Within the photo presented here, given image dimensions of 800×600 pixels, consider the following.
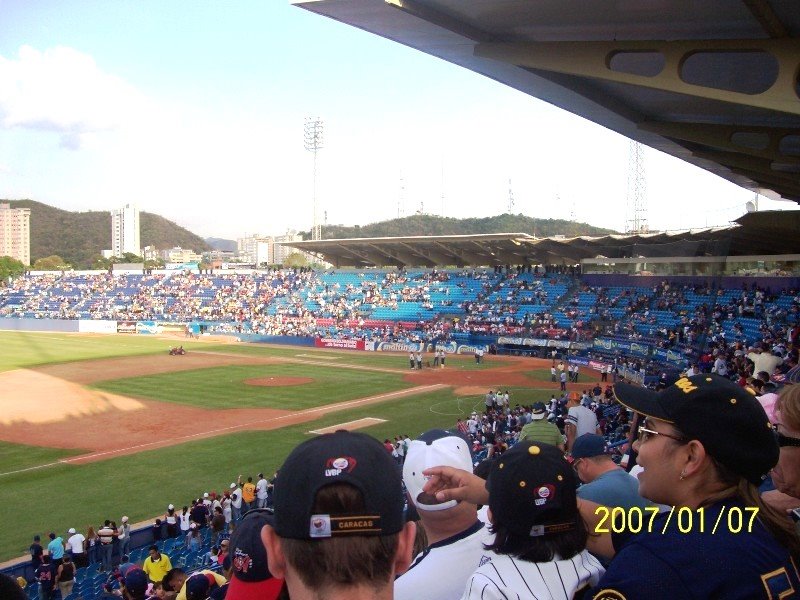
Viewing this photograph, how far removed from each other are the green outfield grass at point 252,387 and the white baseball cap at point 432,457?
26340 millimetres

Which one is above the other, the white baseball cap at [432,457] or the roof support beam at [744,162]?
the roof support beam at [744,162]

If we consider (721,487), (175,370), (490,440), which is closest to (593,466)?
(721,487)

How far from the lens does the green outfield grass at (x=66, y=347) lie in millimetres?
45562

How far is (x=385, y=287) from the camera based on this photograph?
6175 cm

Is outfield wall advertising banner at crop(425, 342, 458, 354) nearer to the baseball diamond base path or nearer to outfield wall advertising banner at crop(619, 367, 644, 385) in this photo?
the baseball diamond base path

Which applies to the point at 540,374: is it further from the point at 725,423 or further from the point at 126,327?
the point at 126,327

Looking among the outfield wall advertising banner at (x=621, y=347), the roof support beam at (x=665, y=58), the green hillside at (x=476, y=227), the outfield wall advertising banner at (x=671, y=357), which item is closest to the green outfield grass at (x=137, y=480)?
the outfield wall advertising banner at (x=671, y=357)

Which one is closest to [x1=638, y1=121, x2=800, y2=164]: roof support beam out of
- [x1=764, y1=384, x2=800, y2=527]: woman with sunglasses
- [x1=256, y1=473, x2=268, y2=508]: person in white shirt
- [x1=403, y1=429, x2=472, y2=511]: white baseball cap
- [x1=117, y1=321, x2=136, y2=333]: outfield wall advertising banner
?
[x1=256, y1=473, x2=268, y2=508]: person in white shirt

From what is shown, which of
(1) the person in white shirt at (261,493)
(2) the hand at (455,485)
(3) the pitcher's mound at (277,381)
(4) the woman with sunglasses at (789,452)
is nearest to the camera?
(2) the hand at (455,485)

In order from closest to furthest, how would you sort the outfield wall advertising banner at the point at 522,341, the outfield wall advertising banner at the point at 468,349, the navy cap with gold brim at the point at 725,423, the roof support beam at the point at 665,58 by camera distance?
the navy cap with gold brim at the point at 725,423 → the roof support beam at the point at 665,58 → the outfield wall advertising banner at the point at 522,341 → the outfield wall advertising banner at the point at 468,349

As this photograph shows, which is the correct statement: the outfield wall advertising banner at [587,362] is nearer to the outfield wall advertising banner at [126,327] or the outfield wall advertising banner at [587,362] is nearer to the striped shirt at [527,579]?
the striped shirt at [527,579]

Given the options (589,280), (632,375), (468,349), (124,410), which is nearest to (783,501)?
(124,410)

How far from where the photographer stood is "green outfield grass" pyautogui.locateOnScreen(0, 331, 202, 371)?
149ft

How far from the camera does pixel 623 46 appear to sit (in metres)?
10.9
